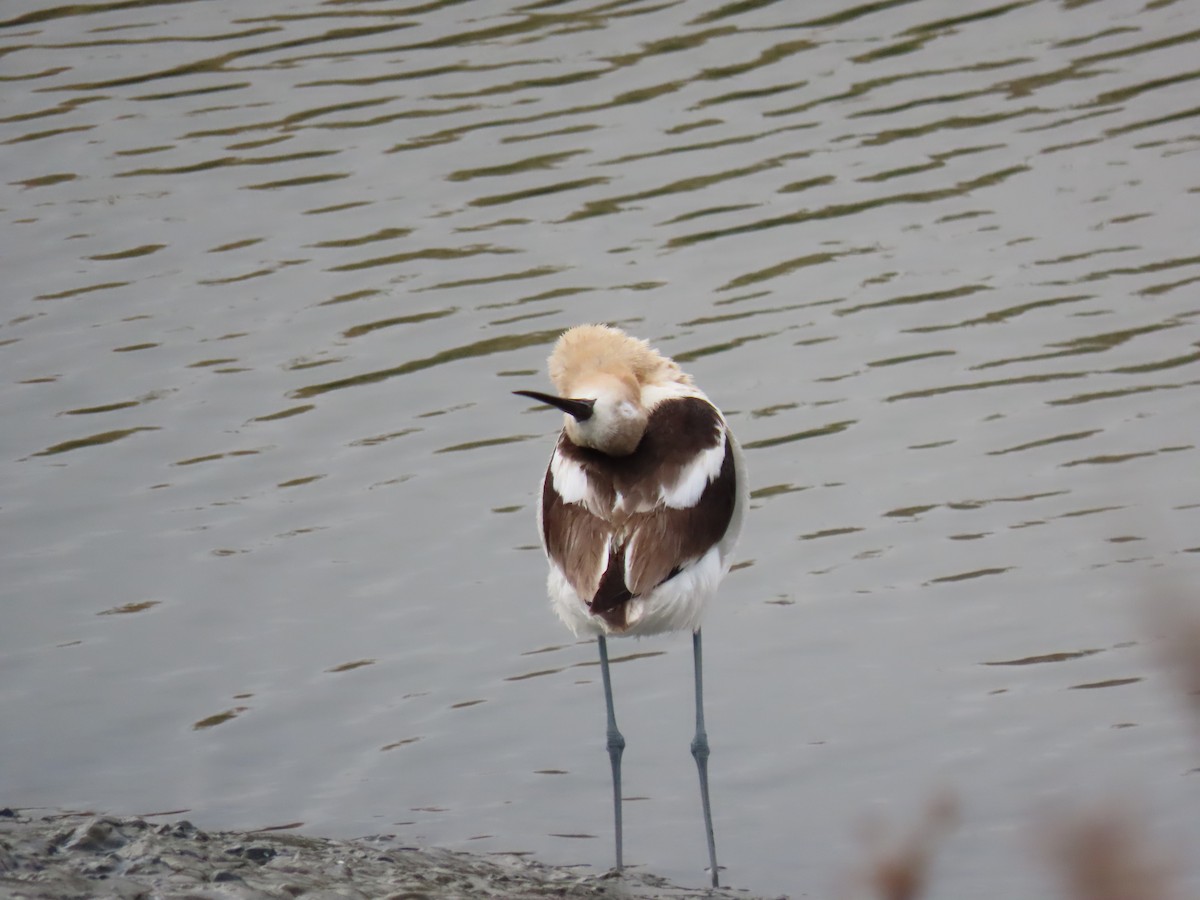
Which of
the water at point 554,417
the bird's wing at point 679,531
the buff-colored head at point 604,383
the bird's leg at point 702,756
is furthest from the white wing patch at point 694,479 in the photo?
the water at point 554,417

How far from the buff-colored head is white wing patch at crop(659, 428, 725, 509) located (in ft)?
0.55

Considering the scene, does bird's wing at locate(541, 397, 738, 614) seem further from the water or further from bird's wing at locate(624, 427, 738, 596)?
the water

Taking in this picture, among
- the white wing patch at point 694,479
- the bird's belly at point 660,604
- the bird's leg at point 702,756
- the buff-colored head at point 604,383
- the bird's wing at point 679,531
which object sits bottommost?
the bird's leg at point 702,756

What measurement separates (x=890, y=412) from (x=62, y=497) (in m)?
3.73

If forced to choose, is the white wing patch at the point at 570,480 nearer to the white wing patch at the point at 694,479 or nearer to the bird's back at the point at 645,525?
the bird's back at the point at 645,525

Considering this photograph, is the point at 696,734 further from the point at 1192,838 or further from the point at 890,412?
the point at 890,412

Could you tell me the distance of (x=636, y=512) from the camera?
4738mm

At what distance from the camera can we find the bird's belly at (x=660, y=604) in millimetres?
4652

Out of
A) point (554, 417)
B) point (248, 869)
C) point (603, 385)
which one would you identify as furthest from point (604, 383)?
point (554, 417)

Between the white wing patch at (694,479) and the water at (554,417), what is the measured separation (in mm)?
1019

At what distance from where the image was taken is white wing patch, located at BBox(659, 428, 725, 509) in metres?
4.81

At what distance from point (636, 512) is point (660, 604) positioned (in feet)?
0.87

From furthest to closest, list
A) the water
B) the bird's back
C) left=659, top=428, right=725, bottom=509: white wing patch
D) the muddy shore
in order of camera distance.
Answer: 1. the water
2. left=659, top=428, right=725, bottom=509: white wing patch
3. the bird's back
4. the muddy shore

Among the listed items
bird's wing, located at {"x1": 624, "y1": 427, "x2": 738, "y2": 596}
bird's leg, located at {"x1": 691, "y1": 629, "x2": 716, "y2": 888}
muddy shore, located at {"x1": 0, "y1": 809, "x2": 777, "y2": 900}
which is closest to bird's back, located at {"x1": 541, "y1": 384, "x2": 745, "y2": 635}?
bird's wing, located at {"x1": 624, "y1": 427, "x2": 738, "y2": 596}
